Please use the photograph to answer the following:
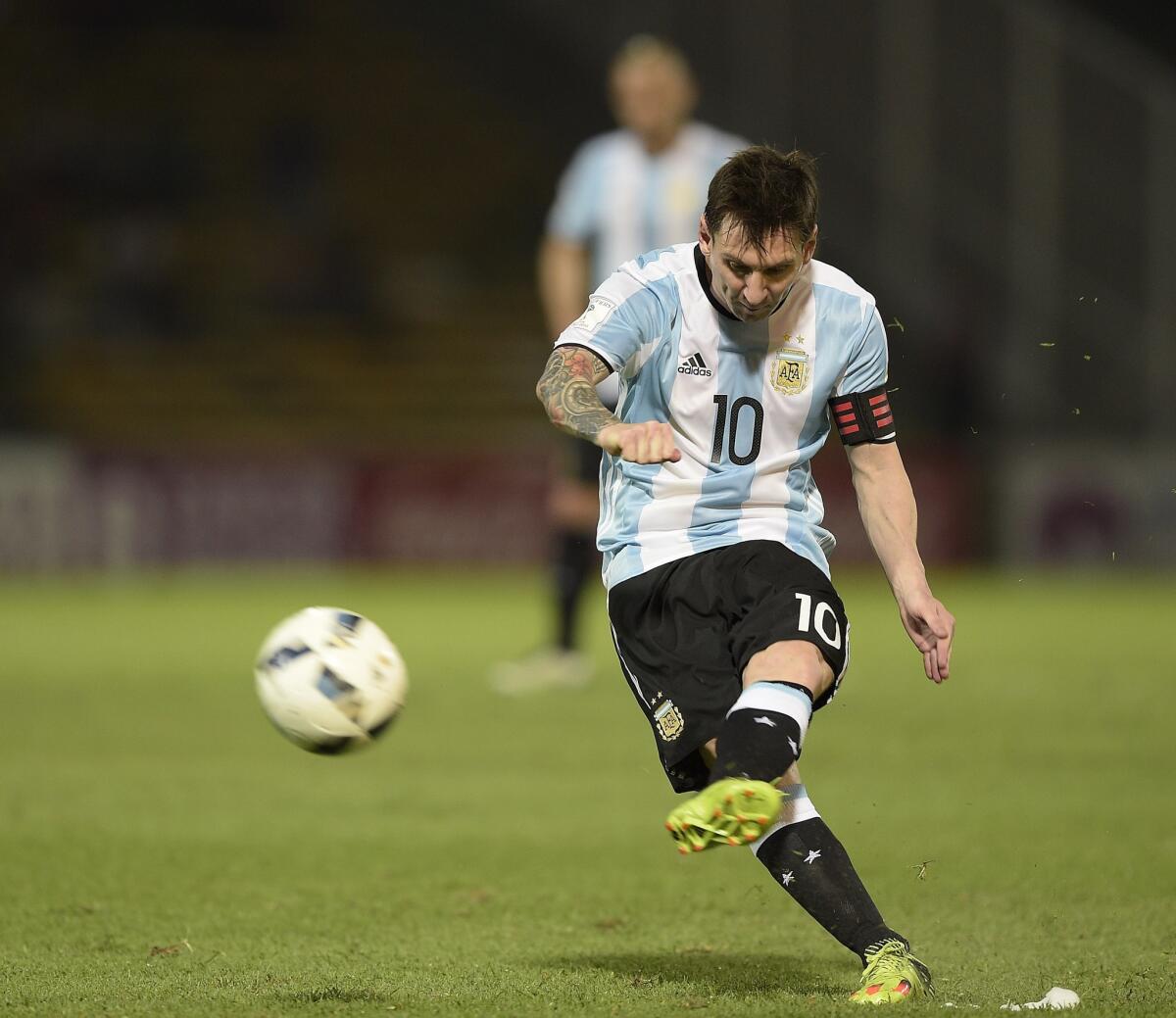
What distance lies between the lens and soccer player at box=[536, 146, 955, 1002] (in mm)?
3715

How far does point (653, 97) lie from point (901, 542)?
176 inches

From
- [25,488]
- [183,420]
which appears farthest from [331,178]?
[25,488]

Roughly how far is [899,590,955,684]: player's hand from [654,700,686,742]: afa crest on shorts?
1.67 feet

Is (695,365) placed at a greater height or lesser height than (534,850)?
greater

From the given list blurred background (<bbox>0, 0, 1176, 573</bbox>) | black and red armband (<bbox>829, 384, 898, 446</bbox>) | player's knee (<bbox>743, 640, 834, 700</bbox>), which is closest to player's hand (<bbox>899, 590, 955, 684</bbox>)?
player's knee (<bbox>743, 640, 834, 700</bbox>)

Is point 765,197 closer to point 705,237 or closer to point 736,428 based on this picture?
A: point 705,237

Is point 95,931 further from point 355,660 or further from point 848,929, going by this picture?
point 848,929

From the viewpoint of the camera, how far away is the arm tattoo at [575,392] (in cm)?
365

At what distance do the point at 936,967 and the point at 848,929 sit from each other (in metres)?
0.42

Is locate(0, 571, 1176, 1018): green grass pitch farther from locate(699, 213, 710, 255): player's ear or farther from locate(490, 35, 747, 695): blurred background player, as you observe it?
locate(490, 35, 747, 695): blurred background player

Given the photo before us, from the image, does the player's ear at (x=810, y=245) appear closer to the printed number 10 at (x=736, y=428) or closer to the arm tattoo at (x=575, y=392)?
the printed number 10 at (x=736, y=428)

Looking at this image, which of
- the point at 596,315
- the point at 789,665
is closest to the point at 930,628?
the point at 789,665

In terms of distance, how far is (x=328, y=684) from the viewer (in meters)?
4.08

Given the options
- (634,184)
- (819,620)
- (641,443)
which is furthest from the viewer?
(634,184)
